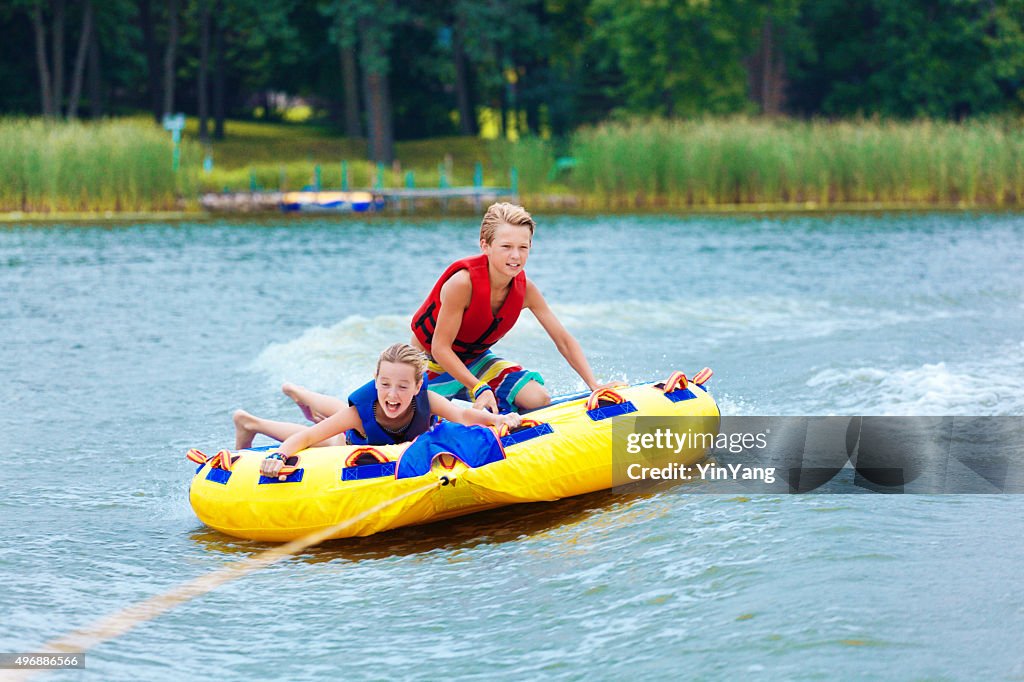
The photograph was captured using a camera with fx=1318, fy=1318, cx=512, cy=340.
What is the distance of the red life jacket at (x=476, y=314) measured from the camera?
644cm

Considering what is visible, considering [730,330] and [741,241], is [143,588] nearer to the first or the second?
[730,330]

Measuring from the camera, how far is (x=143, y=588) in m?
5.40

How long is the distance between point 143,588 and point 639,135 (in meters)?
22.0

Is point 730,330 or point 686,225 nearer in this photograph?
point 730,330

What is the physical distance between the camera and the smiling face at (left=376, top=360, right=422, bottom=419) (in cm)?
579

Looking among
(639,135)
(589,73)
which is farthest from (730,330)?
(589,73)

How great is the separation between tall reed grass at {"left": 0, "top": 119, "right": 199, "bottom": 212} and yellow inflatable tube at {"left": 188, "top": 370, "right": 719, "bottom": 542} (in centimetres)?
2013

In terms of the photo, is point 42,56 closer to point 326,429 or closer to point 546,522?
point 326,429

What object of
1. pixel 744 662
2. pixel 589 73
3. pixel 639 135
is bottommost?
pixel 744 662

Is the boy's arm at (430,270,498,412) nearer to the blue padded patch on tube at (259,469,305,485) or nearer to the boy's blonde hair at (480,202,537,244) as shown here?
the boy's blonde hair at (480,202,537,244)

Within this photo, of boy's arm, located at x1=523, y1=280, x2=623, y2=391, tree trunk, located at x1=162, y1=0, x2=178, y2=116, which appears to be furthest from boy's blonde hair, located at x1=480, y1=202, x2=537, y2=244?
tree trunk, located at x1=162, y1=0, x2=178, y2=116

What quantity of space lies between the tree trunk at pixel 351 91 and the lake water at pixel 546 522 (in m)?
24.3

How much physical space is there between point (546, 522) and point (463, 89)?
36.4 meters

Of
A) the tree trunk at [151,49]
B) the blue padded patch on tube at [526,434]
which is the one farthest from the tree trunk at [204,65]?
the blue padded patch on tube at [526,434]
